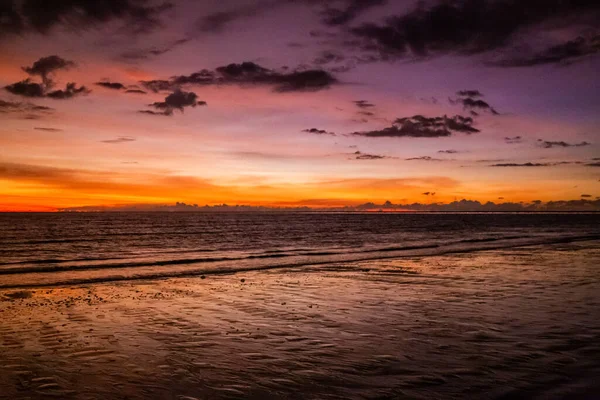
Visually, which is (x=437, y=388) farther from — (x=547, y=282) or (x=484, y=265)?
(x=484, y=265)

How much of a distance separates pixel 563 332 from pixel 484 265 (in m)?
17.3

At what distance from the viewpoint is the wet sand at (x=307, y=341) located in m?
7.96

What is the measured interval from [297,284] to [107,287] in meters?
8.88

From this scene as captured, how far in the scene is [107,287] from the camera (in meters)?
21.2

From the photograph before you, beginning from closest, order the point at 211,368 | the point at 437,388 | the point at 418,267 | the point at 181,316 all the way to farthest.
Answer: the point at 437,388 → the point at 211,368 → the point at 181,316 → the point at 418,267

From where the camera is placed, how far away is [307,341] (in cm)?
1098

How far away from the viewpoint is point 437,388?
25.4ft

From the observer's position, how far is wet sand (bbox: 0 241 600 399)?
26.1ft

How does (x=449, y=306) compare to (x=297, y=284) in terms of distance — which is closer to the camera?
(x=449, y=306)

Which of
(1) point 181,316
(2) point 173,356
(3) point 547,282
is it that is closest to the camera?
(2) point 173,356

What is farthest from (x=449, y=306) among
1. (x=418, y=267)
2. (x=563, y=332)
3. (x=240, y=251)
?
(x=240, y=251)

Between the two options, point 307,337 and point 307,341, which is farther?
point 307,337

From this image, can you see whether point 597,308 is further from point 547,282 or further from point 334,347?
point 334,347

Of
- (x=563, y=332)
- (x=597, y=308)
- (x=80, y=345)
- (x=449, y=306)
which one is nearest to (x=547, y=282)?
(x=597, y=308)
